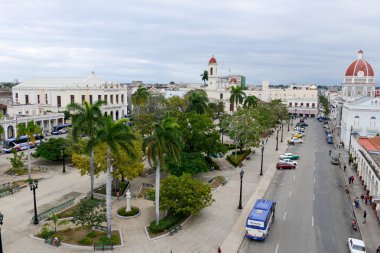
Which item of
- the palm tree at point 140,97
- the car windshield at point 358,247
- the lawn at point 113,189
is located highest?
the palm tree at point 140,97

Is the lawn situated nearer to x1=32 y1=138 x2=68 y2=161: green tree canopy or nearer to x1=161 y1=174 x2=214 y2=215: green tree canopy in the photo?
x1=161 y1=174 x2=214 y2=215: green tree canopy

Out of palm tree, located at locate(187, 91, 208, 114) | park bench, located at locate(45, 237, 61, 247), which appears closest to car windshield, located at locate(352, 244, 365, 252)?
park bench, located at locate(45, 237, 61, 247)

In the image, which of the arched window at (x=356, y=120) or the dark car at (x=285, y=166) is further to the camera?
the arched window at (x=356, y=120)

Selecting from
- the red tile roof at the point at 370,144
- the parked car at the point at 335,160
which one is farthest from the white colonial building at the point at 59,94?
the red tile roof at the point at 370,144

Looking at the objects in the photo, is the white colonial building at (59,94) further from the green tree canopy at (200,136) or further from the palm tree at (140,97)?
the green tree canopy at (200,136)

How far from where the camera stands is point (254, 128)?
176ft

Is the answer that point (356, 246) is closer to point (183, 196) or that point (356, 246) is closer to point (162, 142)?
point (183, 196)

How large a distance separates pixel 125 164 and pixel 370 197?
89.5 feet

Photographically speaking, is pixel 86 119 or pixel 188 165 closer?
pixel 86 119

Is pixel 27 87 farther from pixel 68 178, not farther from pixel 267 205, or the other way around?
pixel 267 205

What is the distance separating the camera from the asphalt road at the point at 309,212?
1003 inches

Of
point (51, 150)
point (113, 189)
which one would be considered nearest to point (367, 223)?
point (113, 189)

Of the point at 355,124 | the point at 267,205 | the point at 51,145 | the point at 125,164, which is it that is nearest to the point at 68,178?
the point at 51,145

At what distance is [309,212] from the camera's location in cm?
3216
